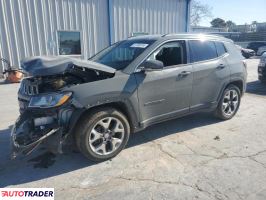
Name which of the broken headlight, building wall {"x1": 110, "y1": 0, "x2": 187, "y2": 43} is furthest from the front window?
building wall {"x1": 110, "y1": 0, "x2": 187, "y2": 43}

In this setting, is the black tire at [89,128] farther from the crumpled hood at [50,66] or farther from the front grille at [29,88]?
the front grille at [29,88]

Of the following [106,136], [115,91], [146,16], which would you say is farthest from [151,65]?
[146,16]

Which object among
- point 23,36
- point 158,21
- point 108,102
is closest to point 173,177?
point 108,102

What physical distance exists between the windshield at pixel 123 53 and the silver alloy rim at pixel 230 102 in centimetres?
221

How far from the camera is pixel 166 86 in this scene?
14.0ft

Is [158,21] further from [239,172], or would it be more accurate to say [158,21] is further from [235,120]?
[239,172]

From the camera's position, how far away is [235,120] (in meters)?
5.60

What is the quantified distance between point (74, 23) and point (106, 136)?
31.9 feet

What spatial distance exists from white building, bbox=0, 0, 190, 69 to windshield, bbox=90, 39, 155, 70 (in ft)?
24.5

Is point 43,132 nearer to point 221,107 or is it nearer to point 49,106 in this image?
point 49,106

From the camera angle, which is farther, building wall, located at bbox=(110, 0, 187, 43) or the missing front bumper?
building wall, located at bbox=(110, 0, 187, 43)

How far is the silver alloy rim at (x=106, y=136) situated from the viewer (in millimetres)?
3693

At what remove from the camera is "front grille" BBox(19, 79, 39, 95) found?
3.58 m

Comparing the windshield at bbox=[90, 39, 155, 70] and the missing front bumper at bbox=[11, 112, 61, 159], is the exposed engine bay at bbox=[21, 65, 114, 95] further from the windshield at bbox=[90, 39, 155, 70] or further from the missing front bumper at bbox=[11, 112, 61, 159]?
the windshield at bbox=[90, 39, 155, 70]
